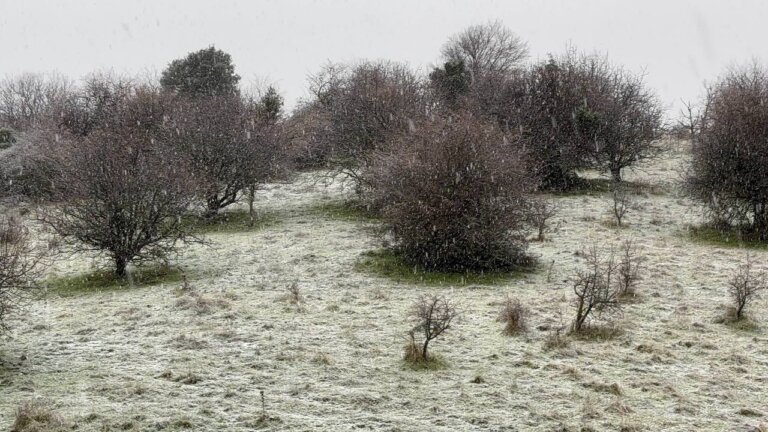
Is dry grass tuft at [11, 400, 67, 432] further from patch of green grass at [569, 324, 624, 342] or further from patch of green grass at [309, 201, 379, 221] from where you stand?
patch of green grass at [309, 201, 379, 221]

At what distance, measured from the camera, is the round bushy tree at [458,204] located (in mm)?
14516

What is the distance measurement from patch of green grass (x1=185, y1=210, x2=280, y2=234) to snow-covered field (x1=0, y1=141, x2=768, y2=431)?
5.83 metres

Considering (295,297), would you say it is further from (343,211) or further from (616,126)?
(616,126)

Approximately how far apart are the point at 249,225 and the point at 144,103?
440 inches

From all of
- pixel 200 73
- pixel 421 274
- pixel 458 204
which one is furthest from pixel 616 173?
pixel 200 73

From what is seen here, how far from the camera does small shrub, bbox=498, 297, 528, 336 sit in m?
10.5

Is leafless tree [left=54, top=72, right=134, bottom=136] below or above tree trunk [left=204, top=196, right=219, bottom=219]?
above

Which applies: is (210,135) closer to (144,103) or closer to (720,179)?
(144,103)

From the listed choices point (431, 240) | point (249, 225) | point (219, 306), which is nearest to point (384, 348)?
point (219, 306)

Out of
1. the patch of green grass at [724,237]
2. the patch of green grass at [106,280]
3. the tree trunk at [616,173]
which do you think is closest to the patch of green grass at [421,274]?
the patch of green grass at [106,280]

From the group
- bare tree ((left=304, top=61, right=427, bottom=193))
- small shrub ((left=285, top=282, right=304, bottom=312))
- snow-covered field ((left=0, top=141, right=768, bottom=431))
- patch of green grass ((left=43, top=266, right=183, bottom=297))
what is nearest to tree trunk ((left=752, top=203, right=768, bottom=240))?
snow-covered field ((left=0, top=141, right=768, bottom=431))

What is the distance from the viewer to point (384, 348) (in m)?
9.84

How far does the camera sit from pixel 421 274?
14.8 m

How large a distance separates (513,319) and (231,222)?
1393 cm
